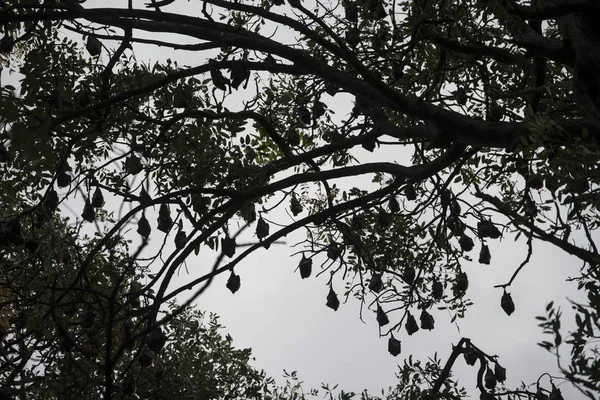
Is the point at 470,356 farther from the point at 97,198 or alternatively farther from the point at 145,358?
the point at 97,198

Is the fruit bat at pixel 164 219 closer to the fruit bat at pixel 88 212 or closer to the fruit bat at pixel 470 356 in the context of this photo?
the fruit bat at pixel 88 212

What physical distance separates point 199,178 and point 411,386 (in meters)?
3.94

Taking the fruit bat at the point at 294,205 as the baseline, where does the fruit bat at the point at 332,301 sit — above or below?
below

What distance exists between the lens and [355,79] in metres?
5.16

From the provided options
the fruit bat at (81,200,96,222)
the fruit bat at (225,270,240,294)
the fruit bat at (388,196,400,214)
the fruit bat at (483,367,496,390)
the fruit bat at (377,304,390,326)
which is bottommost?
the fruit bat at (483,367,496,390)

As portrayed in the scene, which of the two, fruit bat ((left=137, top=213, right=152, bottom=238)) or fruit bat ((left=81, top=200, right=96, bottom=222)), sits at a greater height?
fruit bat ((left=81, top=200, right=96, bottom=222))

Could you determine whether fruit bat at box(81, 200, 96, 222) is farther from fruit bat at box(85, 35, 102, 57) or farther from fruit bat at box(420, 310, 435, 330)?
fruit bat at box(420, 310, 435, 330)

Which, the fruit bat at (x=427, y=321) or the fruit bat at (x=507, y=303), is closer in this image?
the fruit bat at (x=507, y=303)

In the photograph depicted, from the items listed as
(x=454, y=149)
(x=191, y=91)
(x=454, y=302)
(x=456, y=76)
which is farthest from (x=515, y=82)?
(x=191, y=91)

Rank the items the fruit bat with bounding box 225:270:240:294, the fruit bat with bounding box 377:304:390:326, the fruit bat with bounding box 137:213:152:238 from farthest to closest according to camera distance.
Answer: the fruit bat with bounding box 377:304:390:326
the fruit bat with bounding box 225:270:240:294
the fruit bat with bounding box 137:213:152:238

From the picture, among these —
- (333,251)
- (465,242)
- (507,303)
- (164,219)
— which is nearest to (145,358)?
(164,219)

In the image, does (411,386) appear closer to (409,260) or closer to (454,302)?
(454,302)

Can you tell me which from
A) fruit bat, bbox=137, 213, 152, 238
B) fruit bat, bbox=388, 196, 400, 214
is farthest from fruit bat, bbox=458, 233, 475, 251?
fruit bat, bbox=137, 213, 152, 238

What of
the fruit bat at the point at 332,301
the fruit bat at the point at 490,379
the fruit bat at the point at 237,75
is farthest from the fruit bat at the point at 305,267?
the fruit bat at the point at 237,75
